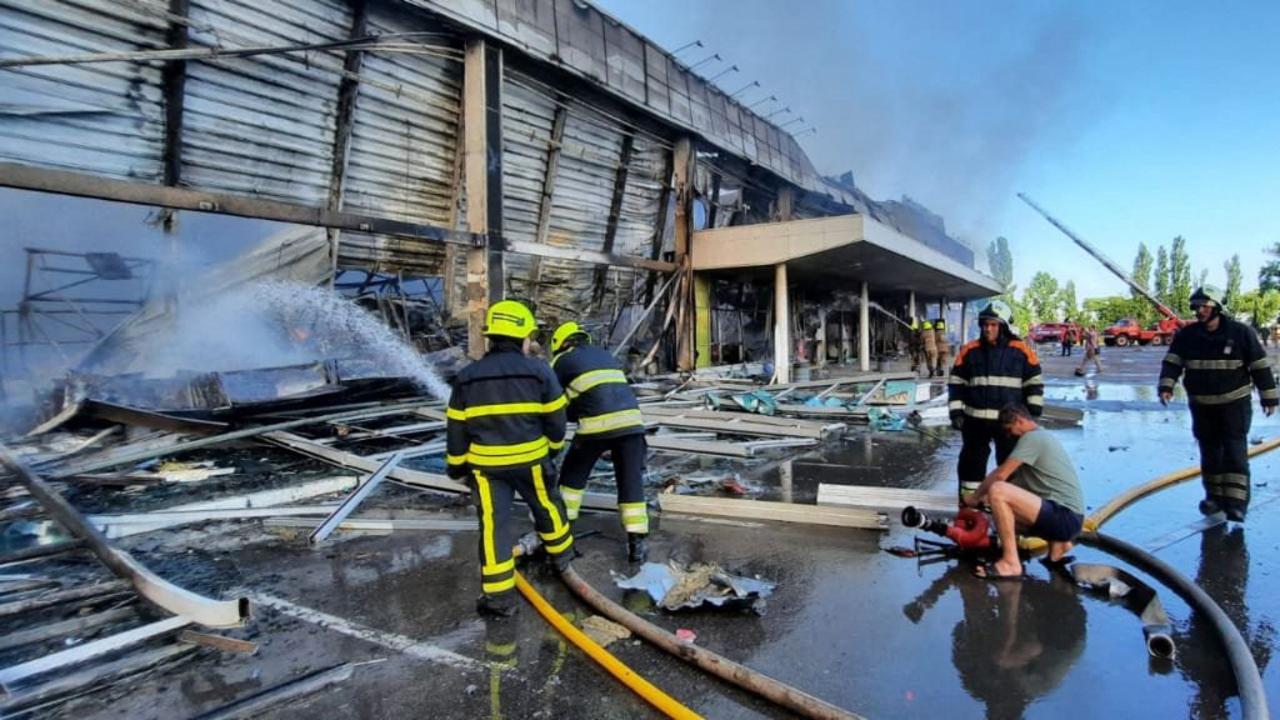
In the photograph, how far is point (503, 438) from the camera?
3240mm

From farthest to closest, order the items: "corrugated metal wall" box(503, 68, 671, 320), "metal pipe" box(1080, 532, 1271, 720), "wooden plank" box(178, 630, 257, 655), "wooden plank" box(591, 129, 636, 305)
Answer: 1. "wooden plank" box(591, 129, 636, 305)
2. "corrugated metal wall" box(503, 68, 671, 320)
3. "wooden plank" box(178, 630, 257, 655)
4. "metal pipe" box(1080, 532, 1271, 720)

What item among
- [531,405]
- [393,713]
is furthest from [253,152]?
[393,713]

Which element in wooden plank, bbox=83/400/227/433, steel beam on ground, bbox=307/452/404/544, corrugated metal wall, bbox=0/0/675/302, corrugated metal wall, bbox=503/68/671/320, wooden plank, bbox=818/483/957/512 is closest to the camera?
steel beam on ground, bbox=307/452/404/544

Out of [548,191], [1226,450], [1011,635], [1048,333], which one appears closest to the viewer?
[1011,635]

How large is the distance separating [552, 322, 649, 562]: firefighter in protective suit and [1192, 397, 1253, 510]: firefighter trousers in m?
4.11

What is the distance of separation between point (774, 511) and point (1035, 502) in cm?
169

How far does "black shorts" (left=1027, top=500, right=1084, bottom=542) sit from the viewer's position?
3.43m

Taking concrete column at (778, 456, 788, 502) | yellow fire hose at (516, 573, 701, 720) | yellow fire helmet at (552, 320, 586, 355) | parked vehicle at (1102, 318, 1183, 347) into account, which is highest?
parked vehicle at (1102, 318, 1183, 347)

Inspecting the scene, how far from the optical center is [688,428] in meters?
7.92

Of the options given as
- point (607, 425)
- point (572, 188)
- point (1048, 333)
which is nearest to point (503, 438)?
point (607, 425)

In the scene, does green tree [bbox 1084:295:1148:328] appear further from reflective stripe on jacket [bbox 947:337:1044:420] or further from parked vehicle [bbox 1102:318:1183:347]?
reflective stripe on jacket [bbox 947:337:1044:420]

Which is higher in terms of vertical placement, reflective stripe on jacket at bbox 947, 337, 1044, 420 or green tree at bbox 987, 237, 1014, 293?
green tree at bbox 987, 237, 1014, 293

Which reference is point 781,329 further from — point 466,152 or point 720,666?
point 720,666

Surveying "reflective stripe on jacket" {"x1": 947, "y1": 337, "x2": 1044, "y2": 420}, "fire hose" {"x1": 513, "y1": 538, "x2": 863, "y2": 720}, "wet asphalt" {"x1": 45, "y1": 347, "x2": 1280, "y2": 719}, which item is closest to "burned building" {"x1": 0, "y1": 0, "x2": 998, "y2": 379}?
"wet asphalt" {"x1": 45, "y1": 347, "x2": 1280, "y2": 719}
